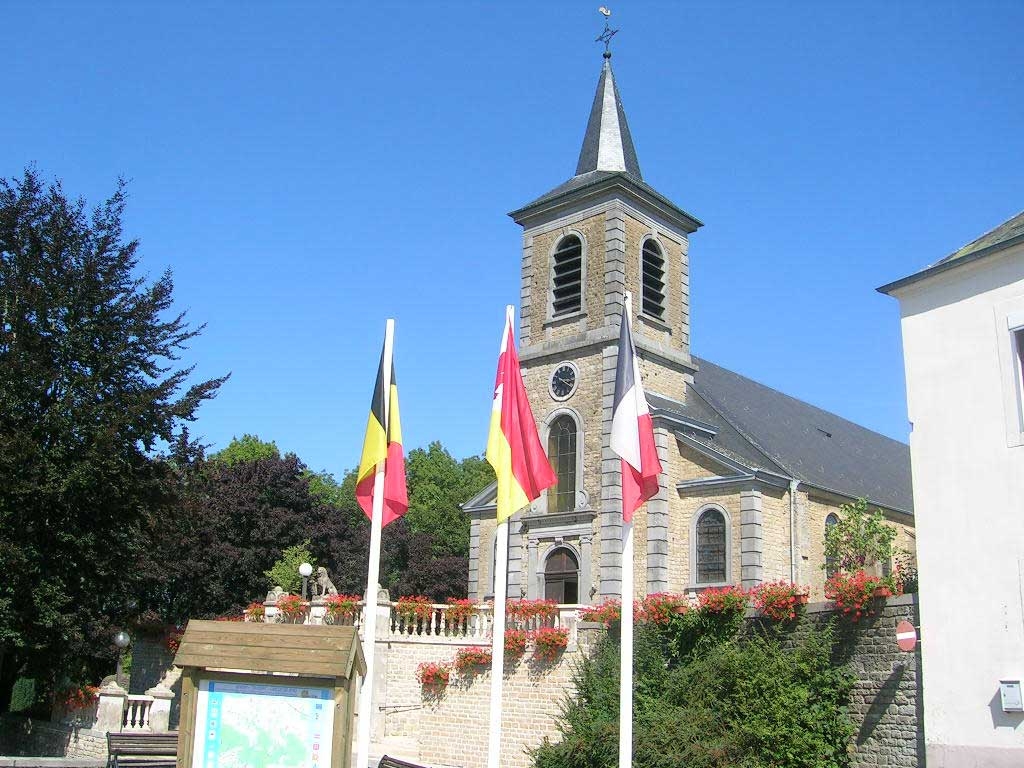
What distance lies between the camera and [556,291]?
88.2 ft

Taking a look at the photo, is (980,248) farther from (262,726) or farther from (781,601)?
(262,726)

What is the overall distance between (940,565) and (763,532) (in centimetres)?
1258

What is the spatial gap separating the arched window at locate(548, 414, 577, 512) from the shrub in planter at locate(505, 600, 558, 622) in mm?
6344

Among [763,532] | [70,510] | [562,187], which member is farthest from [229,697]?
[562,187]

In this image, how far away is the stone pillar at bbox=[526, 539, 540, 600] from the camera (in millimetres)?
24641

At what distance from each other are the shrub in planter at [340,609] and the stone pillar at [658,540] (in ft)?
22.2

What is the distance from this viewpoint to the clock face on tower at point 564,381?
2555 centimetres

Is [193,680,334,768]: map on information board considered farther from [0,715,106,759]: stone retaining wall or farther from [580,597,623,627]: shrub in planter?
[0,715,106,759]: stone retaining wall

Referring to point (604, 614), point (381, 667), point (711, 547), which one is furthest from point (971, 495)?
point (711, 547)

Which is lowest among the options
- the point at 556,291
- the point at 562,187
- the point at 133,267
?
the point at 133,267

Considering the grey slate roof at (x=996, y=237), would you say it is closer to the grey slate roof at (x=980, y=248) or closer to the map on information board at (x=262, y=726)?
the grey slate roof at (x=980, y=248)

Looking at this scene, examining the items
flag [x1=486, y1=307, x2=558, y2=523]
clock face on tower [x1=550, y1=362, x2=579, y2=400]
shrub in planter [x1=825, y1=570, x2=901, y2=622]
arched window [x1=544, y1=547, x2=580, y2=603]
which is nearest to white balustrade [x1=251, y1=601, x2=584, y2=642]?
arched window [x1=544, y1=547, x2=580, y2=603]

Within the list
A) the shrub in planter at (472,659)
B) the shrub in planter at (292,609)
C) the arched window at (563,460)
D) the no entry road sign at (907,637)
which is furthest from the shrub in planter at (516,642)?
the no entry road sign at (907,637)

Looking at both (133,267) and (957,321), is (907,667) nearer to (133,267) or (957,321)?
(957,321)
